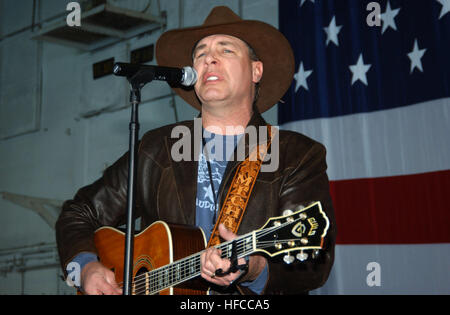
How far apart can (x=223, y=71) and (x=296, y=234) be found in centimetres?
115

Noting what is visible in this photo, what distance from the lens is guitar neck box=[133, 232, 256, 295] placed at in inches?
75.0

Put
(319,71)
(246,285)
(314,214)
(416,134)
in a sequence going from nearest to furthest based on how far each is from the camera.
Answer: (314,214)
(246,285)
(416,134)
(319,71)

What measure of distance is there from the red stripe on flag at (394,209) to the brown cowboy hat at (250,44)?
1.38 metres

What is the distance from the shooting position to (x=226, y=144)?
8.75 feet

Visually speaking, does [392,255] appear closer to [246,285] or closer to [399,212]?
[399,212]

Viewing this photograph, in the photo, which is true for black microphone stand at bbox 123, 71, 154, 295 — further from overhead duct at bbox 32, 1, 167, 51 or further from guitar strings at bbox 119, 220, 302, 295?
overhead duct at bbox 32, 1, 167, 51

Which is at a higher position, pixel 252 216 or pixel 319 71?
pixel 319 71

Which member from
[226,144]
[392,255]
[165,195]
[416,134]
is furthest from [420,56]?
Answer: [165,195]

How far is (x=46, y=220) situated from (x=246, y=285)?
186 inches

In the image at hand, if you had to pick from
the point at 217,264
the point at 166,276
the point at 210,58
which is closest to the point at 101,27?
the point at 210,58

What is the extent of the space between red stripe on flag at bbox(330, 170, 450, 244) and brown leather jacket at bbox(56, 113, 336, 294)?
4.81ft

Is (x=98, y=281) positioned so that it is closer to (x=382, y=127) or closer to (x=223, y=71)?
(x=223, y=71)

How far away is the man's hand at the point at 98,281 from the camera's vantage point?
2227 mm

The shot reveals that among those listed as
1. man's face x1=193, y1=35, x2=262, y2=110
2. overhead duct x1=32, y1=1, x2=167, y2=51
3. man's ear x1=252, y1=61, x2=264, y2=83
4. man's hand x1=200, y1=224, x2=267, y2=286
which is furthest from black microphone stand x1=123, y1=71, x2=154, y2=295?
overhead duct x1=32, y1=1, x2=167, y2=51
